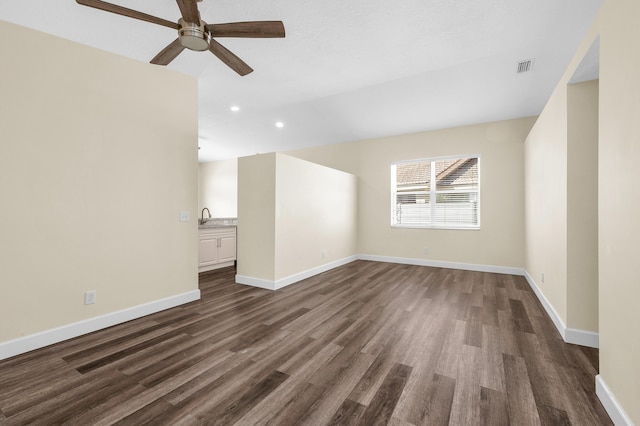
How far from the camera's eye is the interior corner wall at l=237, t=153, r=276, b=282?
4035 millimetres

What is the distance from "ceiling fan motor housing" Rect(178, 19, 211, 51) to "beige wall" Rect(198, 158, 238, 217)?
264 inches

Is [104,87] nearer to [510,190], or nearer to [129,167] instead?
[129,167]

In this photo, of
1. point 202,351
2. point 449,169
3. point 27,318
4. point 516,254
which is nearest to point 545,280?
point 516,254

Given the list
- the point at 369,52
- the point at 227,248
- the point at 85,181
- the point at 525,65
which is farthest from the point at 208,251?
the point at 525,65

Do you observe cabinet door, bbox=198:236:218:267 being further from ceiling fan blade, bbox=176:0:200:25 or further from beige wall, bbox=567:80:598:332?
beige wall, bbox=567:80:598:332

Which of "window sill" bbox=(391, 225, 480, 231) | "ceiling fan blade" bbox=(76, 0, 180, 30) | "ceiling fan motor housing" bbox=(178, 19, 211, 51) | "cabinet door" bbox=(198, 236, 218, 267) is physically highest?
"ceiling fan blade" bbox=(76, 0, 180, 30)

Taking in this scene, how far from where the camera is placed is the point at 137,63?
295 centimetres

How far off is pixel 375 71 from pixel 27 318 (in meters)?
4.53

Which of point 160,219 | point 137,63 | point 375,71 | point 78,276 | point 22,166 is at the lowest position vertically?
point 78,276

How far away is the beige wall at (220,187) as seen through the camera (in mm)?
8656

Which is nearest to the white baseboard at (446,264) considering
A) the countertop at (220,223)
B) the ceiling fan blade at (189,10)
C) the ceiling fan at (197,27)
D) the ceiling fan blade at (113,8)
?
Result: the countertop at (220,223)

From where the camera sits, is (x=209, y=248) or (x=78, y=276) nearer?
(x=78, y=276)

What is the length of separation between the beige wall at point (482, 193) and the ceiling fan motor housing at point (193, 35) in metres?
4.93

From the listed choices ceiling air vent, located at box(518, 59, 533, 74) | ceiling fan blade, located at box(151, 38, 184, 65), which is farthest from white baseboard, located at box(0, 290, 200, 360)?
ceiling air vent, located at box(518, 59, 533, 74)
